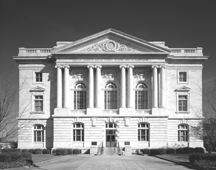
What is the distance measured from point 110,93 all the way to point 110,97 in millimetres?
675

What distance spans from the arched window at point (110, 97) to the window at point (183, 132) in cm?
1168

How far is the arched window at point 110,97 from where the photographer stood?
2114 inches

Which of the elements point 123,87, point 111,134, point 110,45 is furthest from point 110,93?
point 110,45

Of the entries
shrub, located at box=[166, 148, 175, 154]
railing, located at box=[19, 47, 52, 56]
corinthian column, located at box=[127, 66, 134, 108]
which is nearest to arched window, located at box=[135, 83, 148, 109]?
corinthian column, located at box=[127, 66, 134, 108]

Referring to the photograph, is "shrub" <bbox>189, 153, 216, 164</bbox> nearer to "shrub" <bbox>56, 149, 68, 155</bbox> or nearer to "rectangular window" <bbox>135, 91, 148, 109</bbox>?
"shrub" <bbox>56, 149, 68, 155</bbox>

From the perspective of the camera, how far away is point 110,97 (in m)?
53.8

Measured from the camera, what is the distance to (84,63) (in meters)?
52.1

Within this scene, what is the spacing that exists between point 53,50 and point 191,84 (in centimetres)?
2391

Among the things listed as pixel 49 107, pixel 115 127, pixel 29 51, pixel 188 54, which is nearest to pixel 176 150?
pixel 115 127

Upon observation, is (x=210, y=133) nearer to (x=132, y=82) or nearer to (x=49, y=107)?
(x=132, y=82)

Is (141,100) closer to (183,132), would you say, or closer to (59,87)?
(183,132)

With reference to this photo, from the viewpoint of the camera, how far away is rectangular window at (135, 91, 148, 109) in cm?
5356

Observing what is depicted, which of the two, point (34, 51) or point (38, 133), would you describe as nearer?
point (38, 133)

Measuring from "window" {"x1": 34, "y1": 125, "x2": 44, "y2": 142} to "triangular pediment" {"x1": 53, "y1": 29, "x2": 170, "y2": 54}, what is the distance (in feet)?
43.5
